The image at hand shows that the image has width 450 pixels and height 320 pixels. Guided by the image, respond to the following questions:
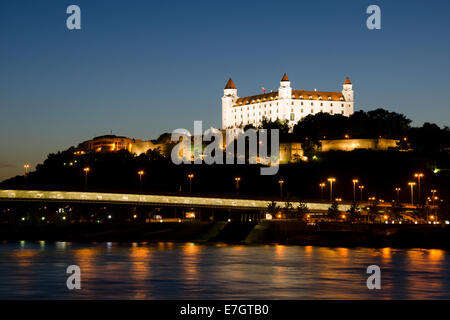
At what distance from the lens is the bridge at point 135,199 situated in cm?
9812

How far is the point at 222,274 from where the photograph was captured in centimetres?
5072

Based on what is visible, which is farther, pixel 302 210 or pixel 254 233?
pixel 302 210

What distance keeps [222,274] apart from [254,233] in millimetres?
46264

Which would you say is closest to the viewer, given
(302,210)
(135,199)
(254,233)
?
(254,233)

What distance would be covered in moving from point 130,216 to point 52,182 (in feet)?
138

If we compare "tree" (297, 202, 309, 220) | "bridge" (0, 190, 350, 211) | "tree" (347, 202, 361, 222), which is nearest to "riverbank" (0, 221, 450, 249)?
"bridge" (0, 190, 350, 211)

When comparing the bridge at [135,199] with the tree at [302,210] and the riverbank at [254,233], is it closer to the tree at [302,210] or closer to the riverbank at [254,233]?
the riverbank at [254,233]

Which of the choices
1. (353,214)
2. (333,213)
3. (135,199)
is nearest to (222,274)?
(135,199)

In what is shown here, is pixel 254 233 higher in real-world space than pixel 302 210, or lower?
lower

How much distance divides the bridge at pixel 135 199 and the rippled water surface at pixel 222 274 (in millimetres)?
25661

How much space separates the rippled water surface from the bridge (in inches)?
1010

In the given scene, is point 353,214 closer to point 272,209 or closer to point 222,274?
point 272,209

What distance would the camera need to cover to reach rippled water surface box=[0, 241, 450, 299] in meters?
39.7
